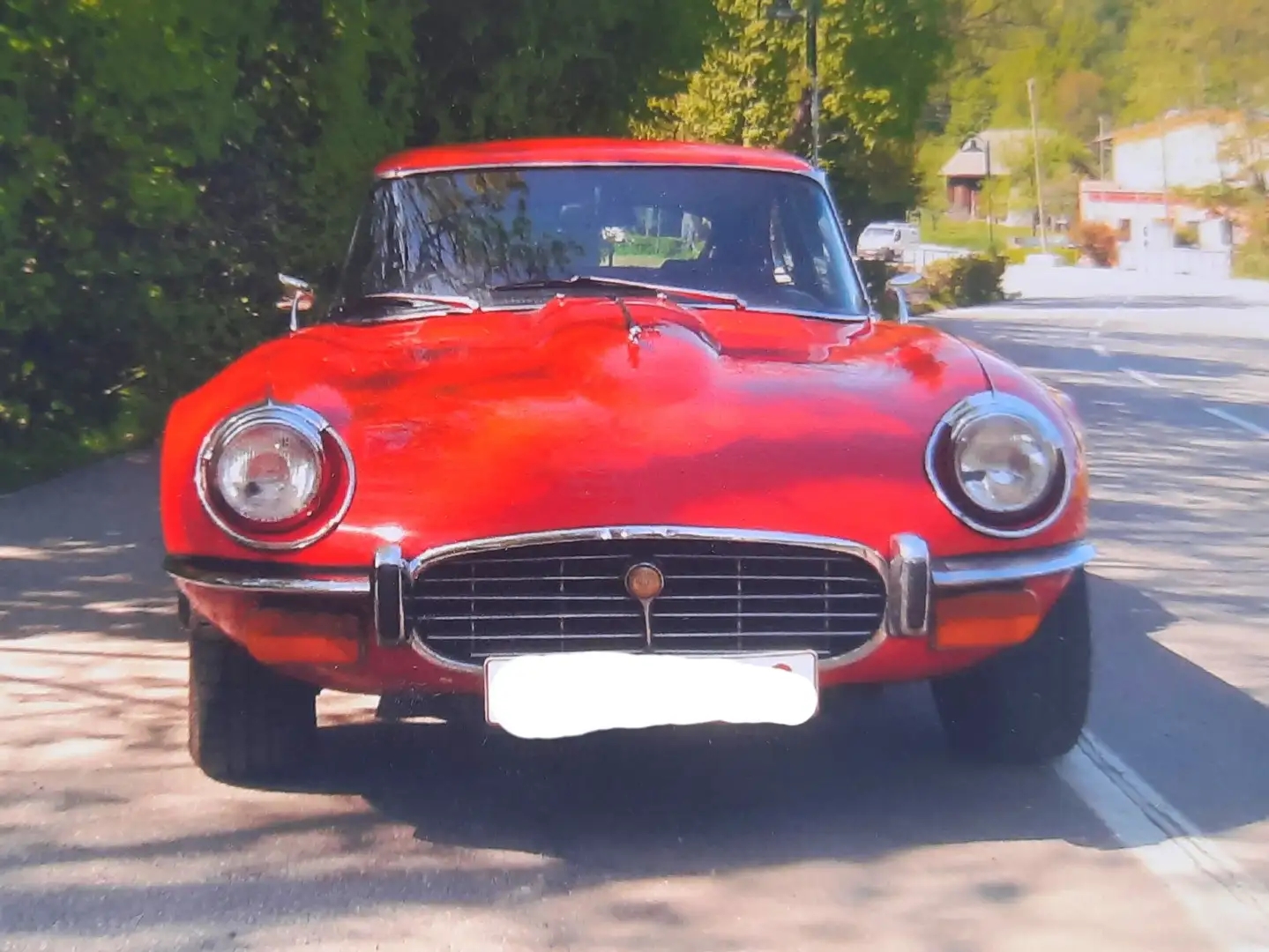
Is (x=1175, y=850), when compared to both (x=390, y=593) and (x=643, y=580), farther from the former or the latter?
(x=390, y=593)

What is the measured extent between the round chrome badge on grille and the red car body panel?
119mm

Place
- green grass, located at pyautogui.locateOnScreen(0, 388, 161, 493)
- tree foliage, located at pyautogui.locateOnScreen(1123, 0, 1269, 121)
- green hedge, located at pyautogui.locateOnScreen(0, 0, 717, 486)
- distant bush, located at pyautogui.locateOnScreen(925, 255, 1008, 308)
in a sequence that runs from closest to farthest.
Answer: green hedge, located at pyautogui.locateOnScreen(0, 0, 717, 486)
green grass, located at pyautogui.locateOnScreen(0, 388, 161, 493)
distant bush, located at pyautogui.locateOnScreen(925, 255, 1008, 308)
tree foliage, located at pyautogui.locateOnScreen(1123, 0, 1269, 121)

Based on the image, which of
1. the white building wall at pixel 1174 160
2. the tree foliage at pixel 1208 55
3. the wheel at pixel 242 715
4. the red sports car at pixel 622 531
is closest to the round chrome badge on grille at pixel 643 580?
the red sports car at pixel 622 531

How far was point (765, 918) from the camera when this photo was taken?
3.66m

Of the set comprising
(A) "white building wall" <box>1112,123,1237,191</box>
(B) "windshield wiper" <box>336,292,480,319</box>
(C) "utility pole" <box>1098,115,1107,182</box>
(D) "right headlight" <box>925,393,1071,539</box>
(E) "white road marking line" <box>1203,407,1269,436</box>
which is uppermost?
(C) "utility pole" <box>1098,115,1107,182</box>

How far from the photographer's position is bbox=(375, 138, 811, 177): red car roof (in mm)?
5477

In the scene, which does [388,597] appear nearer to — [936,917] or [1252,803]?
[936,917]

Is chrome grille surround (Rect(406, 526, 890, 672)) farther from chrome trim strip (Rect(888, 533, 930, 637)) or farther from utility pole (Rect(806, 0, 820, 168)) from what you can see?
utility pole (Rect(806, 0, 820, 168))

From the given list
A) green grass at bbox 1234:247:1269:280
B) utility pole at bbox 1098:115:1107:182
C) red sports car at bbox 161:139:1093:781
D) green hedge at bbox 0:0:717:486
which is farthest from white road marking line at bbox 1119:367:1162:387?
utility pole at bbox 1098:115:1107:182

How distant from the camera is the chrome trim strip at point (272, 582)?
12.6ft

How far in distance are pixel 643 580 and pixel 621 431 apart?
32 centimetres

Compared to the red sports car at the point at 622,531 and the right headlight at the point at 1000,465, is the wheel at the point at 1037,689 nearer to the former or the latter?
the red sports car at the point at 622,531

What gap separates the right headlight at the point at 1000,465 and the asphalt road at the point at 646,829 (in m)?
0.75

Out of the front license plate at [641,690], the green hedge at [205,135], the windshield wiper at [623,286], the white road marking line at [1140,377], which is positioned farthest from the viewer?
the white road marking line at [1140,377]
